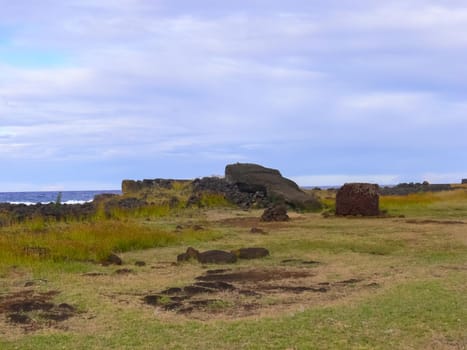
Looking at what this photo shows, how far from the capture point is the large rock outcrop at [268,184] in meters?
27.0

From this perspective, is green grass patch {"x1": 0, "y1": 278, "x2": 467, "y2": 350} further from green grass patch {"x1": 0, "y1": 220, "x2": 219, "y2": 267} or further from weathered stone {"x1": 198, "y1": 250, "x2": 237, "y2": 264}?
green grass patch {"x1": 0, "y1": 220, "x2": 219, "y2": 267}

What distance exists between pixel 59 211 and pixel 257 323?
1728 centimetres

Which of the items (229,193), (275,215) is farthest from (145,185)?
(275,215)

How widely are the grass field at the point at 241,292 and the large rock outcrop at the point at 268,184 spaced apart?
1035 cm

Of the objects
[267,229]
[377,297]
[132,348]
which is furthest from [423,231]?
[132,348]

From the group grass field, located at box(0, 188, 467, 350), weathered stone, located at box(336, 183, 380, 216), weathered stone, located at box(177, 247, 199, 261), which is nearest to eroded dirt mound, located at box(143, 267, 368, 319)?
grass field, located at box(0, 188, 467, 350)

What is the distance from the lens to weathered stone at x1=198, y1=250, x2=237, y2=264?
1168 cm

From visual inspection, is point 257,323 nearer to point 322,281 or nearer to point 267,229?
point 322,281

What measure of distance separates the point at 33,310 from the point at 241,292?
2578 mm

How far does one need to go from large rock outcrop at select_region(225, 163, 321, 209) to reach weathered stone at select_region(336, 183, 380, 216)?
169 inches

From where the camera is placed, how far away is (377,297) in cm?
829

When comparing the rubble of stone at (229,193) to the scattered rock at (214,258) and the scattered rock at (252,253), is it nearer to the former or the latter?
the scattered rock at (252,253)

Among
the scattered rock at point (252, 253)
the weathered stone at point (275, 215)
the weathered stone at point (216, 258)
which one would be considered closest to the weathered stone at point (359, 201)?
the weathered stone at point (275, 215)

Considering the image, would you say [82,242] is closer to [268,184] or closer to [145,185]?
[268,184]
